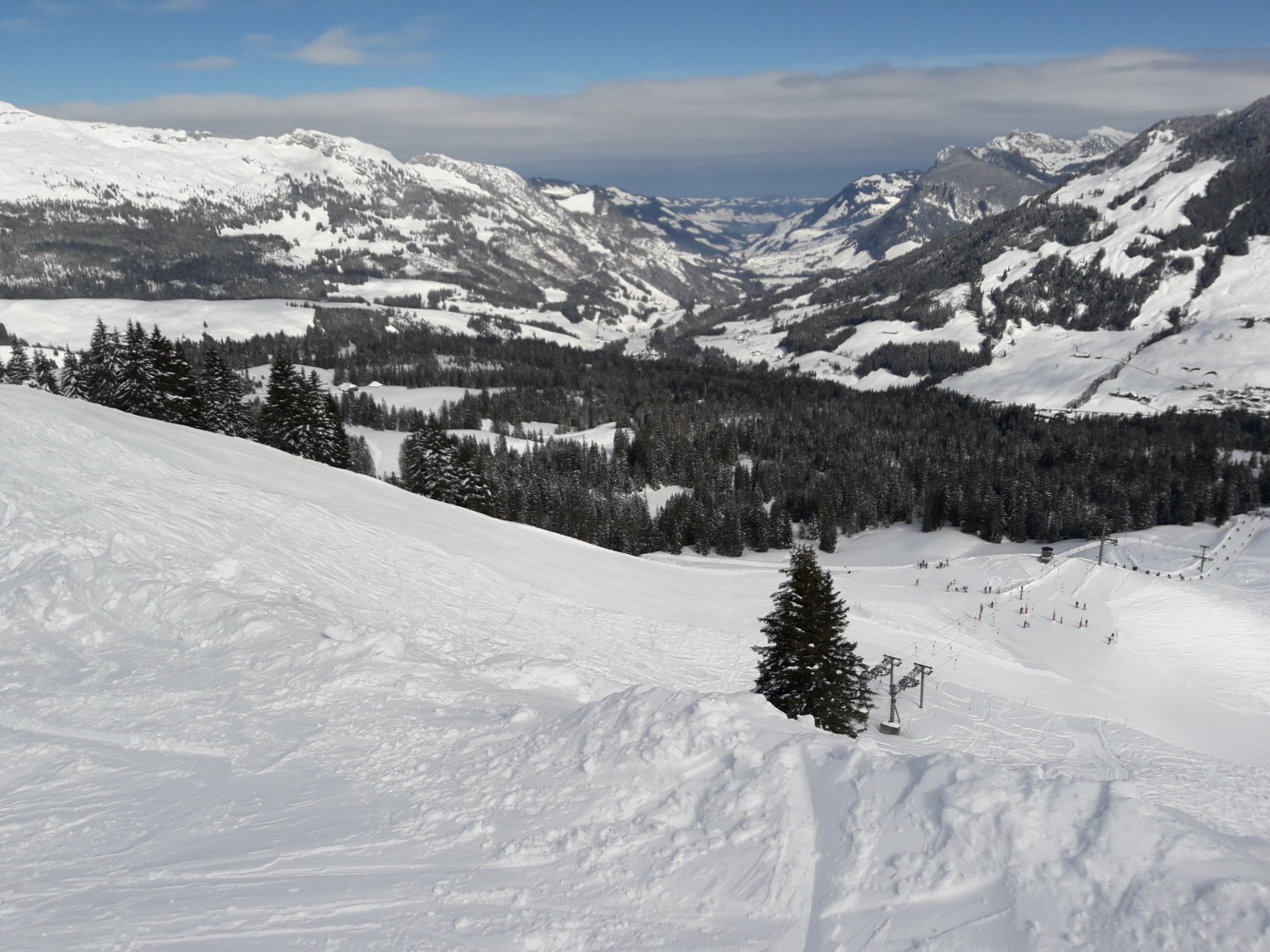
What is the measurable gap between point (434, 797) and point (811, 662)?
21.4 m

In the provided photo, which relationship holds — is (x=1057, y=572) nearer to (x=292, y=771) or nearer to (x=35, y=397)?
(x=292, y=771)

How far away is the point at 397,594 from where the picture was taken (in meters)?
28.7

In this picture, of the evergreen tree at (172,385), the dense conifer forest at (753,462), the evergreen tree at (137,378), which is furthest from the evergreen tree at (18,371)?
the evergreen tree at (137,378)

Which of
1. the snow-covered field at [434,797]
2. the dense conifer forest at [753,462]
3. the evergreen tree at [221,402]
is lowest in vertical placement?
the dense conifer forest at [753,462]

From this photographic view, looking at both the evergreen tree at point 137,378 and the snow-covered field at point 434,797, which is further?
the evergreen tree at point 137,378

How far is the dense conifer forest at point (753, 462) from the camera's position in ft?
223

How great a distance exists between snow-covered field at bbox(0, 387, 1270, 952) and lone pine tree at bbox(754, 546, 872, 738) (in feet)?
13.9

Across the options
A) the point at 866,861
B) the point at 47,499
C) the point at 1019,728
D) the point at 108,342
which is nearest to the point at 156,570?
the point at 47,499

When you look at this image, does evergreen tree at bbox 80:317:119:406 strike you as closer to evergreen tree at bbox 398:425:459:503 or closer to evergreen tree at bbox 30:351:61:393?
evergreen tree at bbox 30:351:61:393

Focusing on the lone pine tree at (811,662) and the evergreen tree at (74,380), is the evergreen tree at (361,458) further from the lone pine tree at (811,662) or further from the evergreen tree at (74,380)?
the lone pine tree at (811,662)

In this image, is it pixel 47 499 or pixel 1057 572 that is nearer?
pixel 47 499

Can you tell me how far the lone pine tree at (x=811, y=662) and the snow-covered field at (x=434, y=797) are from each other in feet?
13.9

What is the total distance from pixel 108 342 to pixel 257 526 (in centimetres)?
4826

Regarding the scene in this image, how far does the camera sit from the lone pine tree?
30.2 metres
